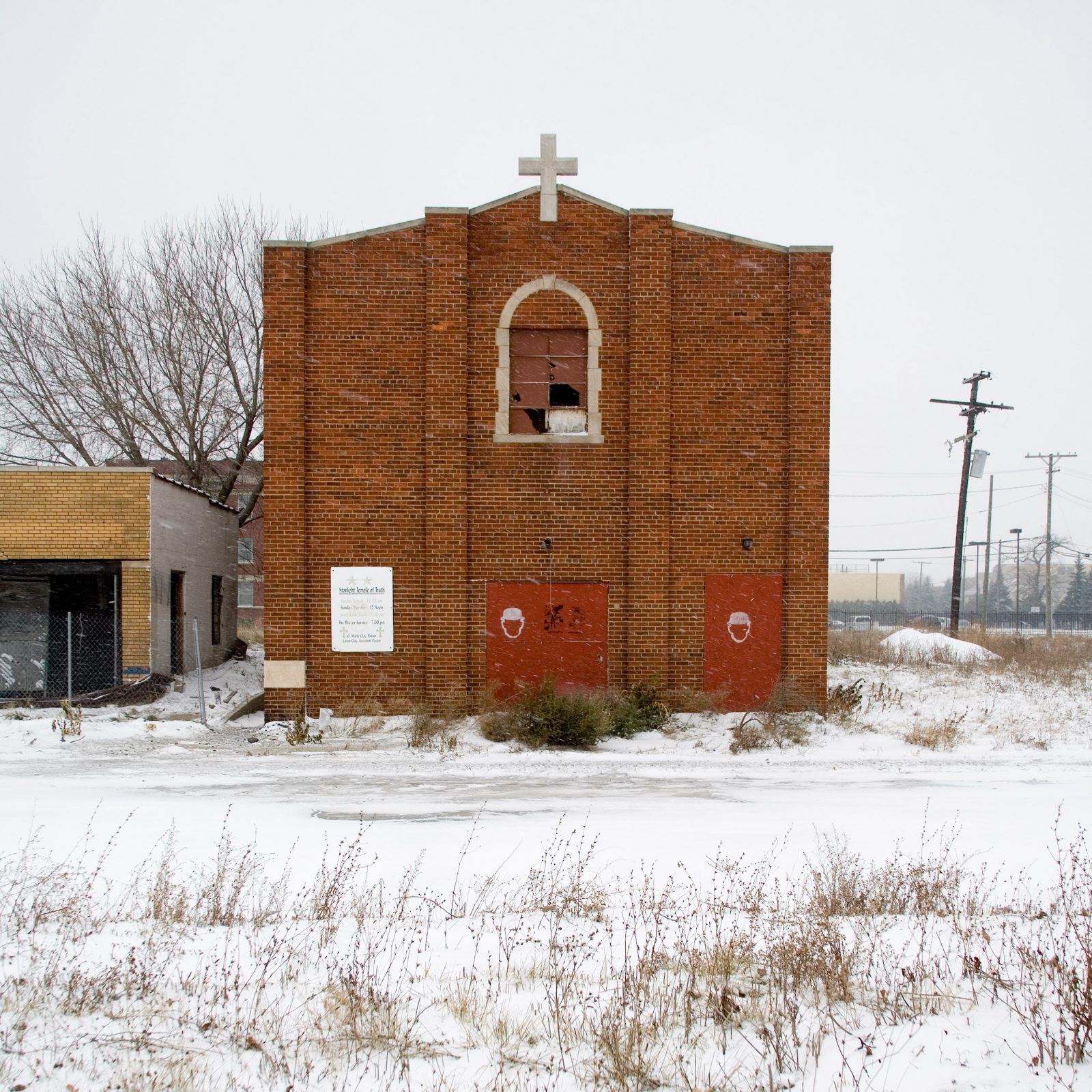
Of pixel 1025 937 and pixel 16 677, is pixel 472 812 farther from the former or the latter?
pixel 16 677

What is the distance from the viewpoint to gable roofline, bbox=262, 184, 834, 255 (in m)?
14.5

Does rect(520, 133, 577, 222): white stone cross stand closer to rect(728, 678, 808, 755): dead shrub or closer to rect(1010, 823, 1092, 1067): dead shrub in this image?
rect(728, 678, 808, 755): dead shrub

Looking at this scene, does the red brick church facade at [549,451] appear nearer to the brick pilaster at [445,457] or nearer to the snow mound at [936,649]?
the brick pilaster at [445,457]

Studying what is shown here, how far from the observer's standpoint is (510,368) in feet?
48.1

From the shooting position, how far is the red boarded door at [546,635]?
14.4 metres

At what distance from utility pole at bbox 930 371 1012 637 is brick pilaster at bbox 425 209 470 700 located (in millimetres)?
20275

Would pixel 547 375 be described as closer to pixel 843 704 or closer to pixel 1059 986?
pixel 843 704

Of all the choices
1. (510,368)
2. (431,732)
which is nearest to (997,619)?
(510,368)

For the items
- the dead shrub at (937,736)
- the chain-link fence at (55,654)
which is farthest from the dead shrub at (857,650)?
the chain-link fence at (55,654)

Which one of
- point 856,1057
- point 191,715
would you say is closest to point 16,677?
point 191,715

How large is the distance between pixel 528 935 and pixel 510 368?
10.7 metres

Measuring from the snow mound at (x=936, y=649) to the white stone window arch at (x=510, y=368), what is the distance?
12975 mm

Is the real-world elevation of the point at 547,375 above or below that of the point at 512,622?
above

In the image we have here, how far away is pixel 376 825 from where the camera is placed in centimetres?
815
